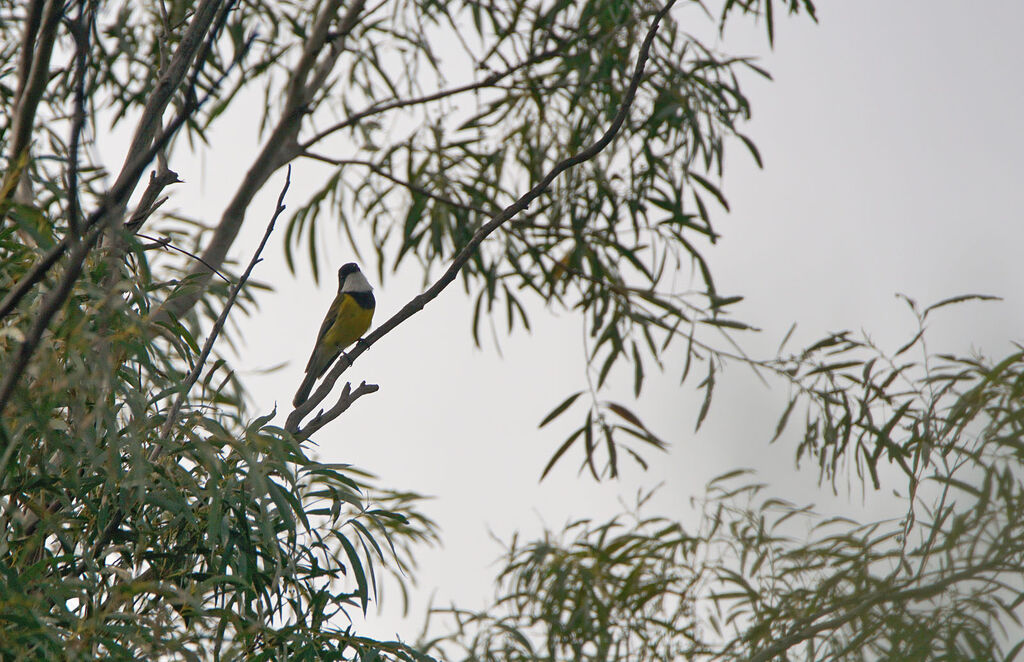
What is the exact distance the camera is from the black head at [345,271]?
4.71 meters

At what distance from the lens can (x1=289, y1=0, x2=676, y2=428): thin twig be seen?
5.42 ft

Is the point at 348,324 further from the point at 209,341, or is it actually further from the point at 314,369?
the point at 209,341

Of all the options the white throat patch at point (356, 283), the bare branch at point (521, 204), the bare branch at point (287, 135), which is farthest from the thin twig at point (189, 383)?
the white throat patch at point (356, 283)

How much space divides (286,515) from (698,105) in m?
2.57

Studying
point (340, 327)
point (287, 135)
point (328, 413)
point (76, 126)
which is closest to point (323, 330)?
point (340, 327)

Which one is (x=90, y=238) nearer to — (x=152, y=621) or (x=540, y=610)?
(x=152, y=621)

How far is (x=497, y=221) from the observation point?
1.76 meters

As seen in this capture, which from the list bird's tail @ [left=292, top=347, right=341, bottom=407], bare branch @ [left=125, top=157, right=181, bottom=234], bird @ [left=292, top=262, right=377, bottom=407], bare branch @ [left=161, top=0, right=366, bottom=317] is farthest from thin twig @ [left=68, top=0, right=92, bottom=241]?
bird @ [left=292, top=262, right=377, bottom=407]

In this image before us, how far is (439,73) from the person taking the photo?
397 cm

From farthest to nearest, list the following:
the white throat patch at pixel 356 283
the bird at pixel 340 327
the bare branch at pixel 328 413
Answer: the white throat patch at pixel 356 283
the bird at pixel 340 327
the bare branch at pixel 328 413

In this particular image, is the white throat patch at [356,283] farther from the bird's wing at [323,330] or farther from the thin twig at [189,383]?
the thin twig at [189,383]

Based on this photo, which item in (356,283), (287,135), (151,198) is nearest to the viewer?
(151,198)

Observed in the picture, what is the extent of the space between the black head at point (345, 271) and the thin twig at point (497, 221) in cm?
271

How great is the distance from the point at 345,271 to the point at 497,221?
121 inches
